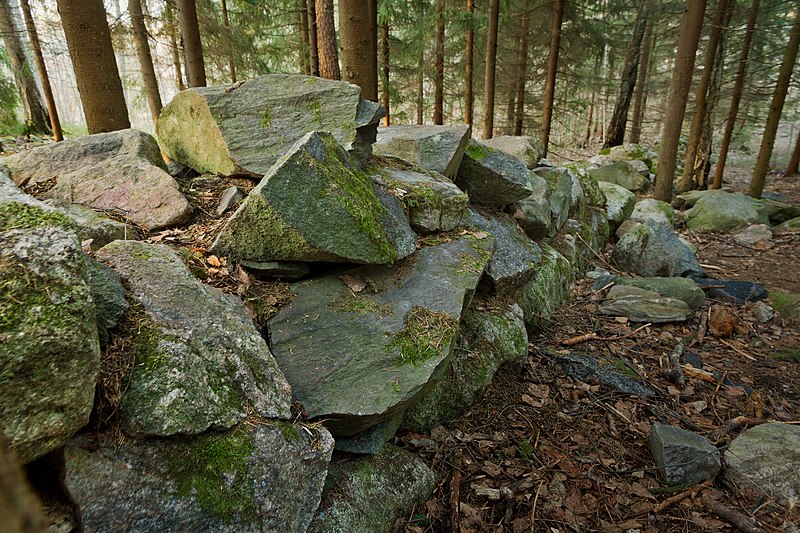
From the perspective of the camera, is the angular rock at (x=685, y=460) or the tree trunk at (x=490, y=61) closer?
the angular rock at (x=685, y=460)

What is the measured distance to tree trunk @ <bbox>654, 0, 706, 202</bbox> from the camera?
9656mm

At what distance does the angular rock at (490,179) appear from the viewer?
5.65m

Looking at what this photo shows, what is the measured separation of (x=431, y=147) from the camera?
5277 millimetres

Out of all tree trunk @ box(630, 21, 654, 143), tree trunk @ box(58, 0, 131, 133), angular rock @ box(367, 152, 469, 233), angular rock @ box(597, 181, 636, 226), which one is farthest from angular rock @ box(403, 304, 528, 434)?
tree trunk @ box(630, 21, 654, 143)

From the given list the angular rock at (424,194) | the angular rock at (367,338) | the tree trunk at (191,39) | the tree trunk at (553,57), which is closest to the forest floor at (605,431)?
the angular rock at (367,338)

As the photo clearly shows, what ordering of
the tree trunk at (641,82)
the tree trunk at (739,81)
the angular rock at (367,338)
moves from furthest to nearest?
the tree trunk at (641,82)
the tree trunk at (739,81)
the angular rock at (367,338)

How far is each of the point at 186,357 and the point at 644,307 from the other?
5.49m

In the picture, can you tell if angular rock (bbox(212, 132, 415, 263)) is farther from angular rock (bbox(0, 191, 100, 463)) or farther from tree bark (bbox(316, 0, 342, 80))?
tree bark (bbox(316, 0, 342, 80))

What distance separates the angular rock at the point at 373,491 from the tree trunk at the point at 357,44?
5387 millimetres

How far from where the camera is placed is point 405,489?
9.48 feet

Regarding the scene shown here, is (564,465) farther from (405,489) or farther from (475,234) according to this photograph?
(475,234)

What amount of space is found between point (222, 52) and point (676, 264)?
452 inches

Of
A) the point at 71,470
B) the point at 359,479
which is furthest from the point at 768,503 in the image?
the point at 71,470

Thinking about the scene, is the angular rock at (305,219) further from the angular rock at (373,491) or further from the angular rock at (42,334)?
the angular rock at (373,491)
